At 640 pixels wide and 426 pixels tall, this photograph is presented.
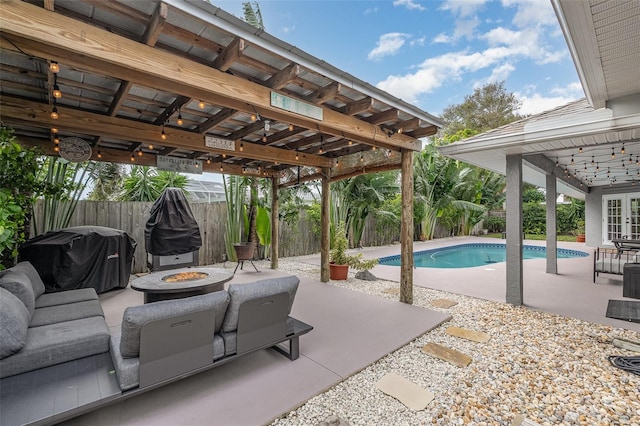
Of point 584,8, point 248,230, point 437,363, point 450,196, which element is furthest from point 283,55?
point 450,196

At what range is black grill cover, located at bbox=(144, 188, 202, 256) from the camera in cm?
614

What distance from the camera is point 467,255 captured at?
12.6 metres

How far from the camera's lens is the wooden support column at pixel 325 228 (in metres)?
6.65

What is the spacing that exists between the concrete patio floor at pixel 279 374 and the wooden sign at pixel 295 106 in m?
2.72

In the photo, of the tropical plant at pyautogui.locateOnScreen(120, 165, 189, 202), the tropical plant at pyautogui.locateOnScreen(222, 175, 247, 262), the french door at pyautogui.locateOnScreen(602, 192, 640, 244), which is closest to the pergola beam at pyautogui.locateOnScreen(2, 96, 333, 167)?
the tropical plant at pyautogui.locateOnScreen(222, 175, 247, 262)

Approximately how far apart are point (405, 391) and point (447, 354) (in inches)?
36.3

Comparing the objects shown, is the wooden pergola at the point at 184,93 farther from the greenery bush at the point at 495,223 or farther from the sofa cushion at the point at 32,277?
the greenery bush at the point at 495,223

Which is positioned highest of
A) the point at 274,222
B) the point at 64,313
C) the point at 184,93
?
the point at 184,93

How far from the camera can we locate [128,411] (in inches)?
88.3

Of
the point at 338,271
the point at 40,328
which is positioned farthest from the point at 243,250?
the point at 40,328

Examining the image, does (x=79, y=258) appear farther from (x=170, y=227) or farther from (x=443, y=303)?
(x=443, y=303)

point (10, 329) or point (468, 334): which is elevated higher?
point (10, 329)

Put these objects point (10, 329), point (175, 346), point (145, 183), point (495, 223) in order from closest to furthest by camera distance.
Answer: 1. point (10, 329)
2. point (175, 346)
3. point (145, 183)
4. point (495, 223)

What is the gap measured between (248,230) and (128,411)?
6887 mm
